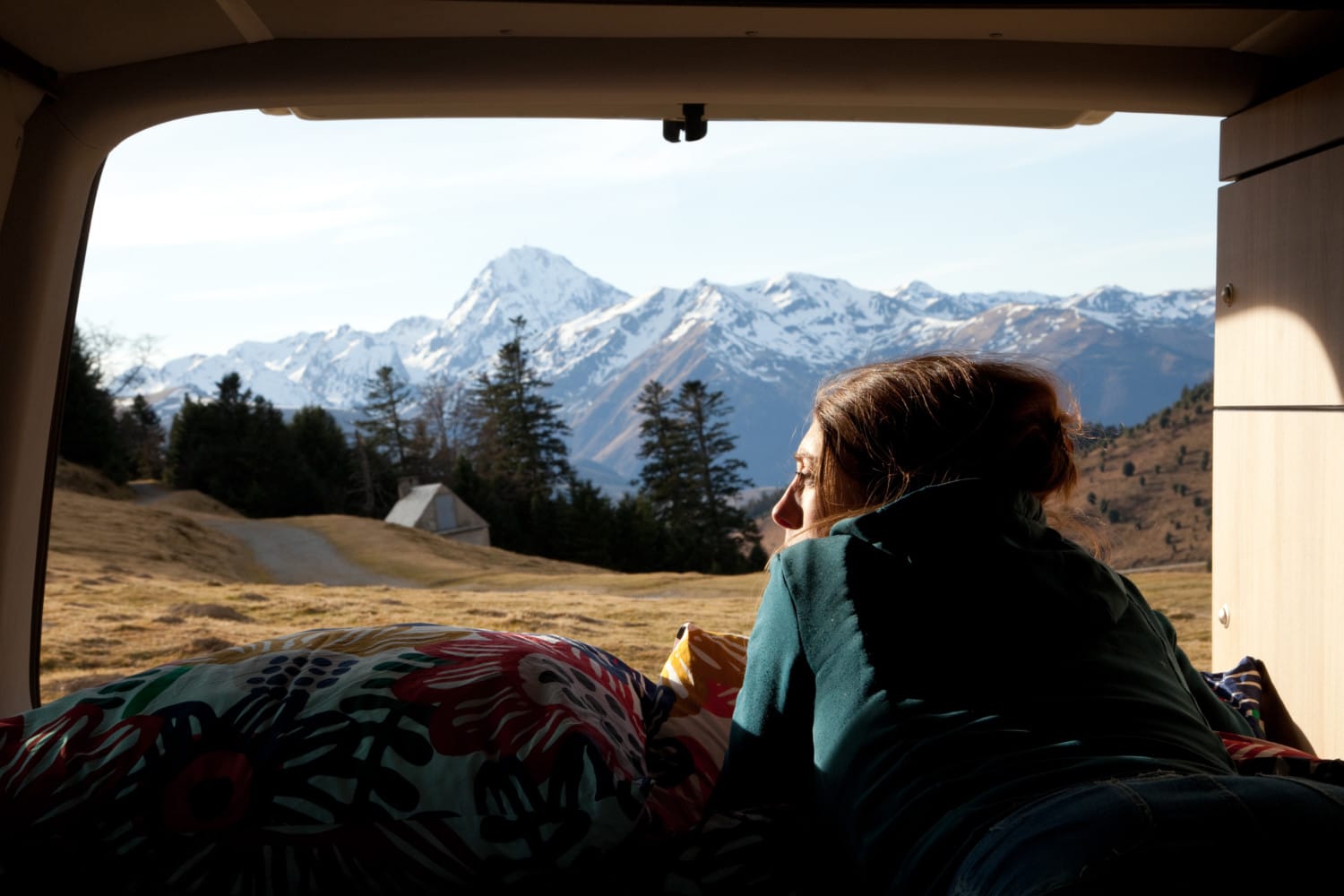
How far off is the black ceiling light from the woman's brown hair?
97 cm

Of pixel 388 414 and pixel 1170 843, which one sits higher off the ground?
pixel 388 414

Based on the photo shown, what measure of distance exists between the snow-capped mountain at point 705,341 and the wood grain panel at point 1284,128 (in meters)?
53.0

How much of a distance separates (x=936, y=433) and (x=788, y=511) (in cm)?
23

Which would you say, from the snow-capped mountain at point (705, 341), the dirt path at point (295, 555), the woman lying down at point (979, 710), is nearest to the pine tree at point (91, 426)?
the dirt path at point (295, 555)

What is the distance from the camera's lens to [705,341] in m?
116

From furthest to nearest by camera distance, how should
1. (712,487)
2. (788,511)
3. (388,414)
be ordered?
(388,414) < (712,487) < (788,511)

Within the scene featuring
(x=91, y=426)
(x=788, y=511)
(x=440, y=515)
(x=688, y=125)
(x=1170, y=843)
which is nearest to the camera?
(x=1170, y=843)

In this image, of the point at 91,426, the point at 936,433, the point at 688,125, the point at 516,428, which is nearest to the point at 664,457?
the point at 516,428

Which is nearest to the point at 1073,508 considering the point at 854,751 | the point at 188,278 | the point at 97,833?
the point at 854,751

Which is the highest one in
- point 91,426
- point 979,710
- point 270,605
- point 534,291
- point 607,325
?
point 534,291

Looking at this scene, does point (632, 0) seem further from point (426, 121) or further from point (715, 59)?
point (426, 121)

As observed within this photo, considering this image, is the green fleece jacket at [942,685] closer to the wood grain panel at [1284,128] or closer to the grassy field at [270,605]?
the wood grain panel at [1284,128]

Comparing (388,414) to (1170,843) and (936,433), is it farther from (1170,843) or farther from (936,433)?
(1170,843)

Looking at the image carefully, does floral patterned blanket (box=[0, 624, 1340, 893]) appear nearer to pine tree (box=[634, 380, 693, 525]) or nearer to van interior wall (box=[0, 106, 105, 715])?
van interior wall (box=[0, 106, 105, 715])
